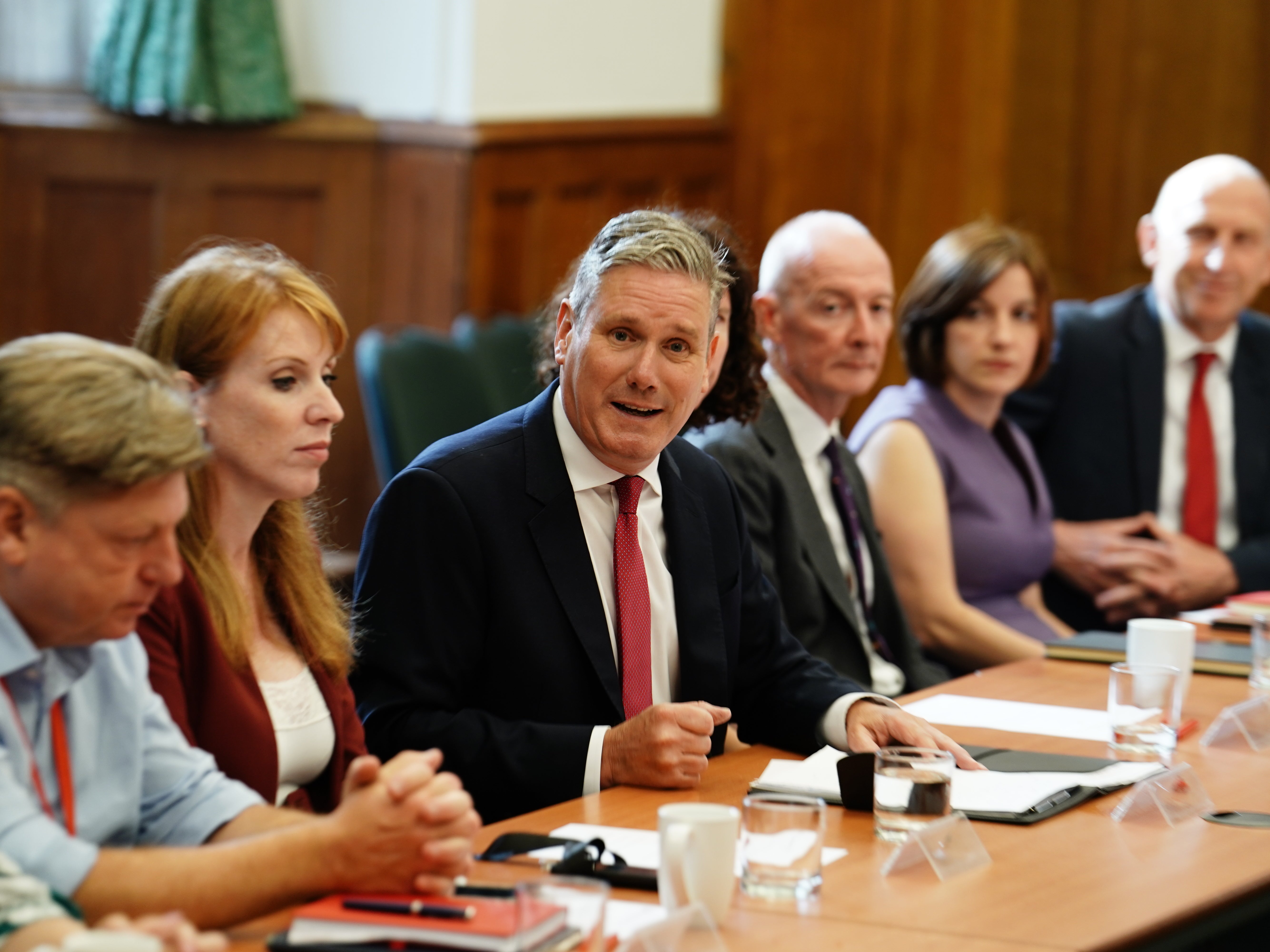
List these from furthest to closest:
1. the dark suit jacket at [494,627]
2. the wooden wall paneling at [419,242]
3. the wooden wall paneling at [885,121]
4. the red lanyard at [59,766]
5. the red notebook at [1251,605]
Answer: the wooden wall paneling at [885,121]
the wooden wall paneling at [419,242]
the red notebook at [1251,605]
the dark suit jacket at [494,627]
the red lanyard at [59,766]

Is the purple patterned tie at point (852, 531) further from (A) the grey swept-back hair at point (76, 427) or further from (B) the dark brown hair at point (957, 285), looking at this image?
(A) the grey swept-back hair at point (76, 427)

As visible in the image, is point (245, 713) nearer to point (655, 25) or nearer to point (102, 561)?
point (102, 561)

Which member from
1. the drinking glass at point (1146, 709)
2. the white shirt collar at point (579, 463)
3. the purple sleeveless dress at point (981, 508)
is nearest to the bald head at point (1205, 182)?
the purple sleeveless dress at point (981, 508)

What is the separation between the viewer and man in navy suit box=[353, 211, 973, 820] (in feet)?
7.29

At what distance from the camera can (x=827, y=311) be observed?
325cm

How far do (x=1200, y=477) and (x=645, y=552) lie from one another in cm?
229

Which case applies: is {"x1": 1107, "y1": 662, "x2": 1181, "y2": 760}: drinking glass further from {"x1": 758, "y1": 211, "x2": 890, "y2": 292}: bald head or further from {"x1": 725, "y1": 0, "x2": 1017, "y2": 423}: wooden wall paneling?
{"x1": 725, "y1": 0, "x2": 1017, "y2": 423}: wooden wall paneling

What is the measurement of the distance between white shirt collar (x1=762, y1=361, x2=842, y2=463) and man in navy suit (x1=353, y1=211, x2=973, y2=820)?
0.78m

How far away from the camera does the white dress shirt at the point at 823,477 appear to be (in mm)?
3170

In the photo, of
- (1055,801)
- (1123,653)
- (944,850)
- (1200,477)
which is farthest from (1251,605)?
(944,850)

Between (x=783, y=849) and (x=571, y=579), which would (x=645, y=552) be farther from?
(x=783, y=849)

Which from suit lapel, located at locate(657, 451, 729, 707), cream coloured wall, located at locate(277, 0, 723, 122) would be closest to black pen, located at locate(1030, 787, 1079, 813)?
suit lapel, located at locate(657, 451, 729, 707)

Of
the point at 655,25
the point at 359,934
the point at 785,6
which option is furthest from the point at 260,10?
the point at 359,934

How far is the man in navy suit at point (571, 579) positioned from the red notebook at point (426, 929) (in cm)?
69
